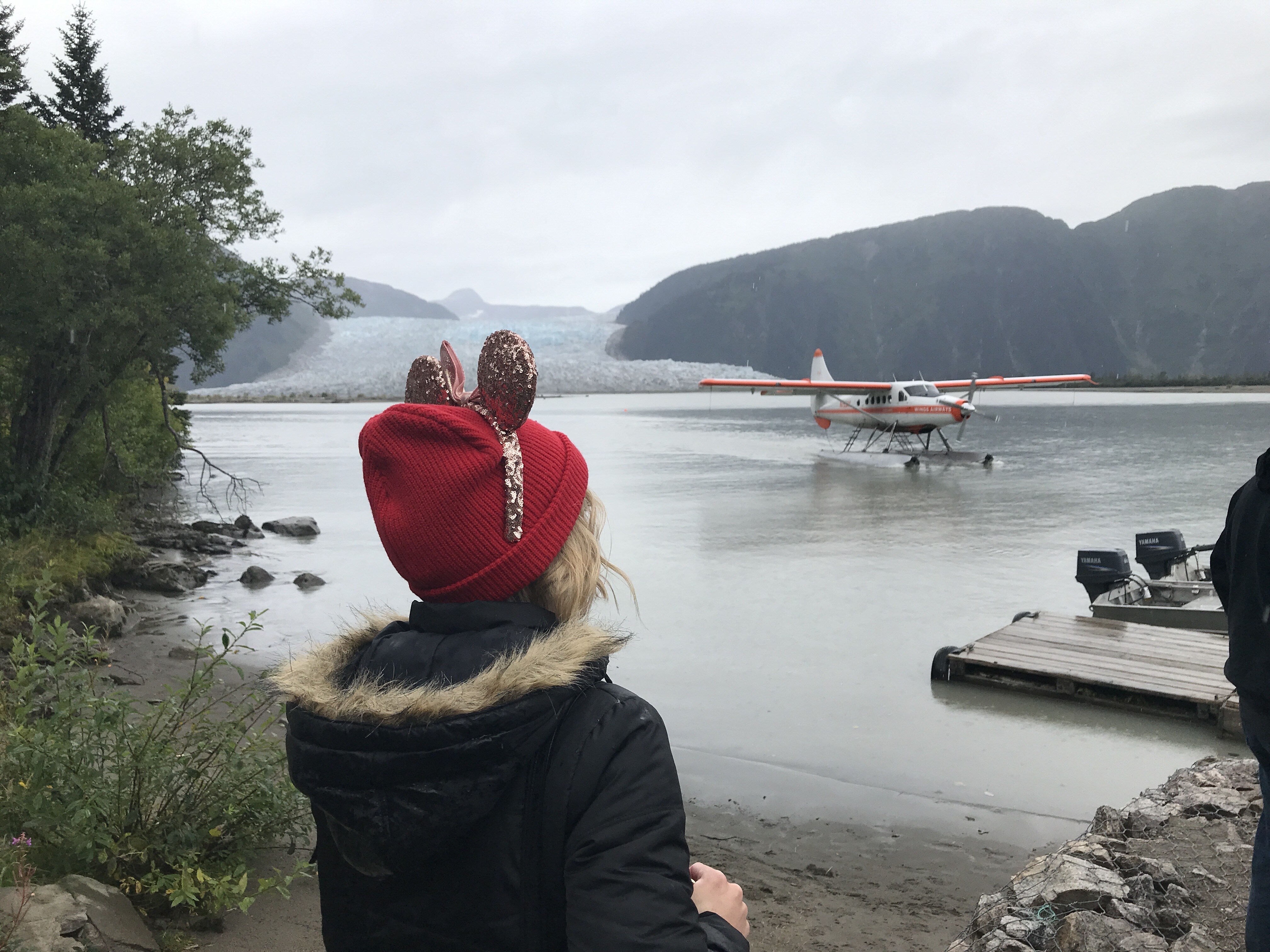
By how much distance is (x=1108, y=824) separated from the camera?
3941 mm

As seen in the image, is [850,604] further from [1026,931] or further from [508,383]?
[508,383]

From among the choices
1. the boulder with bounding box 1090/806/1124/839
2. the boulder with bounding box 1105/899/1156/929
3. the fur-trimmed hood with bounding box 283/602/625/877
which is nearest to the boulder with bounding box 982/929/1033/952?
the boulder with bounding box 1105/899/1156/929

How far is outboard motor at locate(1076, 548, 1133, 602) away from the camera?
8953 mm

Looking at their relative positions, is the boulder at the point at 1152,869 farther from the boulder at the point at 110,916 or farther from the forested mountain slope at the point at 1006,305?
the forested mountain slope at the point at 1006,305

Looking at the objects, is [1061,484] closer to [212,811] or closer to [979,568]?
[979,568]

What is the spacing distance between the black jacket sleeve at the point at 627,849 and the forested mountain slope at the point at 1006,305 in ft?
542

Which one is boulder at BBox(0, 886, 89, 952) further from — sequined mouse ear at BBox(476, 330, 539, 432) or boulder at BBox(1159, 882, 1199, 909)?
boulder at BBox(1159, 882, 1199, 909)

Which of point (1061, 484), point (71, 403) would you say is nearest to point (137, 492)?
point (71, 403)

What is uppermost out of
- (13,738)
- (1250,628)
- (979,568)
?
(1250,628)

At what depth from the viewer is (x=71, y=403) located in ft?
42.2

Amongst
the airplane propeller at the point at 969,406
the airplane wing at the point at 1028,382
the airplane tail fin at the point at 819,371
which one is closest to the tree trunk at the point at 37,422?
the airplane propeller at the point at 969,406

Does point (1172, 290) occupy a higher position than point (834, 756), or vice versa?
point (1172, 290)

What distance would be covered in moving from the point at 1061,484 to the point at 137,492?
19.6 metres

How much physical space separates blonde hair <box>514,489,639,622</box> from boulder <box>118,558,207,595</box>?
1088 centimetres
